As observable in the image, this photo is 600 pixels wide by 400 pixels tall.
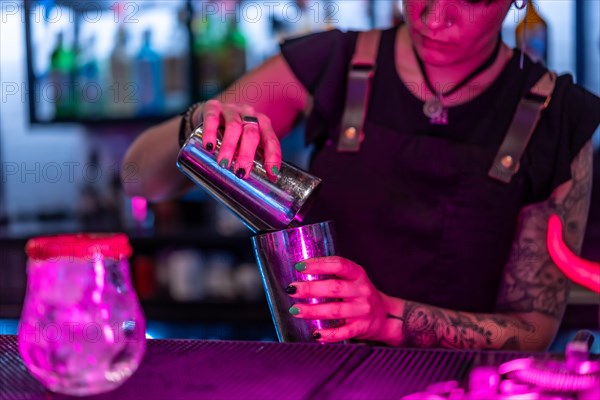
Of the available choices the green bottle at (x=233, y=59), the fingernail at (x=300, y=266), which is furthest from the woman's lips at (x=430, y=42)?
the green bottle at (x=233, y=59)

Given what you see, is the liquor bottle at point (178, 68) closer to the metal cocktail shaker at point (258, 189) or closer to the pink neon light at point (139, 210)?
the pink neon light at point (139, 210)

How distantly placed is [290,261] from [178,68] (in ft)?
7.79

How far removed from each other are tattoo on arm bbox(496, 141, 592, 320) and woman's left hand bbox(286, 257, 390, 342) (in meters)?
0.50

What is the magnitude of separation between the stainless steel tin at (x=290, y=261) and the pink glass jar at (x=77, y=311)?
0.29 metres

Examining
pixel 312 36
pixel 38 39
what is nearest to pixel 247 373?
pixel 312 36

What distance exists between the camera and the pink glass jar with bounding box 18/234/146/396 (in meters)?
0.77

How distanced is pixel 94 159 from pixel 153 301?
0.88 metres

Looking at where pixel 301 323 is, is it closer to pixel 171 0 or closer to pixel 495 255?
pixel 495 255

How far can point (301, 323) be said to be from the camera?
1.08 metres

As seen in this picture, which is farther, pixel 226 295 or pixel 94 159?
pixel 94 159

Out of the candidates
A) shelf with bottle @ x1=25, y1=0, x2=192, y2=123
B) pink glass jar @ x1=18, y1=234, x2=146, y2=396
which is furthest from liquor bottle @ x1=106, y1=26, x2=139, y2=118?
pink glass jar @ x1=18, y1=234, x2=146, y2=396

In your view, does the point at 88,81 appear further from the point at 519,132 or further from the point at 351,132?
the point at 519,132

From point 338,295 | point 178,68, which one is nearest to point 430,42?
point 338,295

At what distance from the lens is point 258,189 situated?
1.13 meters
